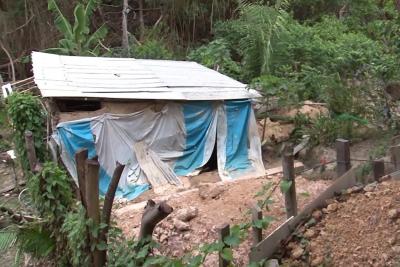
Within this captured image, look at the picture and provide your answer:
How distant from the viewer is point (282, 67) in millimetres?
11211

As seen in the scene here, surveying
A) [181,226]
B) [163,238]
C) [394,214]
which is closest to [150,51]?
[181,226]

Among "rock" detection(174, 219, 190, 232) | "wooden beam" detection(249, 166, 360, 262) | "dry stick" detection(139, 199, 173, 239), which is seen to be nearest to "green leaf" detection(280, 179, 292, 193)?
"wooden beam" detection(249, 166, 360, 262)

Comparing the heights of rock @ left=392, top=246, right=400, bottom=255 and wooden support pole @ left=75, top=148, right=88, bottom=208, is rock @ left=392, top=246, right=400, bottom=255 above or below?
below

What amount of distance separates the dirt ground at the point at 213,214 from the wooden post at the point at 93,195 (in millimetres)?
1059

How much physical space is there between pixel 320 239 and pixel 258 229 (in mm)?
463

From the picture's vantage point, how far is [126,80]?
9.59 m

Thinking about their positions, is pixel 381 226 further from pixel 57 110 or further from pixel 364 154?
pixel 57 110

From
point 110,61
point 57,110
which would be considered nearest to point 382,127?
point 57,110

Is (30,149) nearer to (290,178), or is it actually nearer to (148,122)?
(148,122)

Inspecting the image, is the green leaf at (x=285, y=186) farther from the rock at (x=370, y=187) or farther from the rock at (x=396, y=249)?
the rock at (x=396, y=249)

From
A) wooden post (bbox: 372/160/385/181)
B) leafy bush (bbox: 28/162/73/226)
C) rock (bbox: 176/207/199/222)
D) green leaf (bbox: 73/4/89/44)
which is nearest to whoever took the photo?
wooden post (bbox: 372/160/385/181)

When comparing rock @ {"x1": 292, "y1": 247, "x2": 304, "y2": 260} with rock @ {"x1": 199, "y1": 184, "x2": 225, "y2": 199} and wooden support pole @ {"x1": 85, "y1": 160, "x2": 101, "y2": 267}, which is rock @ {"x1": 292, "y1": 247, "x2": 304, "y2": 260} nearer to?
wooden support pole @ {"x1": 85, "y1": 160, "x2": 101, "y2": 267}

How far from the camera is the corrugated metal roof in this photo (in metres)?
8.54

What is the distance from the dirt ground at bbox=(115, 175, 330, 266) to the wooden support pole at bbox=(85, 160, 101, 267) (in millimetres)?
1056
